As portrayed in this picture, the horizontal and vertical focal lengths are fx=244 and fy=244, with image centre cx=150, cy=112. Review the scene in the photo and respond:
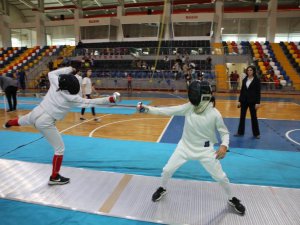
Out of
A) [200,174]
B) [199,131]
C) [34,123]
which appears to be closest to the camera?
[199,131]

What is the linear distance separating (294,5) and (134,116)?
982 inches

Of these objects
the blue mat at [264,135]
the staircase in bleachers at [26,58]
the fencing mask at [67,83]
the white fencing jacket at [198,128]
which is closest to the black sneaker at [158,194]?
the white fencing jacket at [198,128]

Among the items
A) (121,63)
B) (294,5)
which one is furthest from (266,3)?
(121,63)

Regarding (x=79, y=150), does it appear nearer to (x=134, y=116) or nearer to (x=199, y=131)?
(x=199, y=131)

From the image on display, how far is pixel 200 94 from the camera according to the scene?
271 cm

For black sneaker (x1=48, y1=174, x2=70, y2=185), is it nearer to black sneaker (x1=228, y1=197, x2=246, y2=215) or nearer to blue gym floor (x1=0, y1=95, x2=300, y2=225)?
blue gym floor (x1=0, y1=95, x2=300, y2=225)

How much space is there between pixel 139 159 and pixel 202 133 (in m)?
2.02

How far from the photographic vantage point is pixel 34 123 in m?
3.35

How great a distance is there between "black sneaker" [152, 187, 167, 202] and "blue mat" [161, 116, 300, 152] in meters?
2.64

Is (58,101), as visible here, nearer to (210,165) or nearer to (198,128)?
(198,128)

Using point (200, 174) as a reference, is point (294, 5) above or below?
above

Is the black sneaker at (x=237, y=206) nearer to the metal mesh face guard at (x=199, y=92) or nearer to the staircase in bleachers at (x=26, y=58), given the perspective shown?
the metal mesh face guard at (x=199, y=92)

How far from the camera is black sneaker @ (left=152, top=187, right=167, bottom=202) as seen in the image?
310 centimetres

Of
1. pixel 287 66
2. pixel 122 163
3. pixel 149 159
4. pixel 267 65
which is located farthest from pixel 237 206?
pixel 287 66
